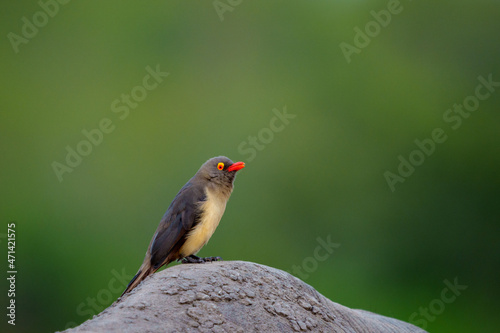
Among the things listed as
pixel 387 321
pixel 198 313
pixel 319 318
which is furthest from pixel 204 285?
pixel 387 321

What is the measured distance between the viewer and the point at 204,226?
604 centimetres

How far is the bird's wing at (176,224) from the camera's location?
585cm

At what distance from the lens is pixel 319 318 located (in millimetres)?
5195

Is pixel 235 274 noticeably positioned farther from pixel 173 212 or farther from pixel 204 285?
pixel 173 212

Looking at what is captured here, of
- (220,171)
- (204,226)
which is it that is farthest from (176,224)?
(220,171)

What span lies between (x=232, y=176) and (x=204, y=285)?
1886 millimetres

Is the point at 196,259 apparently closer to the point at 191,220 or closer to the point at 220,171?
the point at 191,220

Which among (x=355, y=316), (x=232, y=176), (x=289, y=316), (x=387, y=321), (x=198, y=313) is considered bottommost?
(x=387, y=321)

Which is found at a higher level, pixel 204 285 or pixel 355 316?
pixel 204 285

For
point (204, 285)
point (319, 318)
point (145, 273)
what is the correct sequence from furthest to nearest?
1. point (145, 273)
2. point (319, 318)
3. point (204, 285)

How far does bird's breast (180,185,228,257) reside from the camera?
5996 mm

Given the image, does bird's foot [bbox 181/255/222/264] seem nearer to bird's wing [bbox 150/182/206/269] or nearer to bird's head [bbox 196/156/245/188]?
bird's wing [bbox 150/182/206/269]

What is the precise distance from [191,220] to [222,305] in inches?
59.7

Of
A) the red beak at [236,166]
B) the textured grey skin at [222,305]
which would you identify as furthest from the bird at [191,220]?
the textured grey skin at [222,305]
